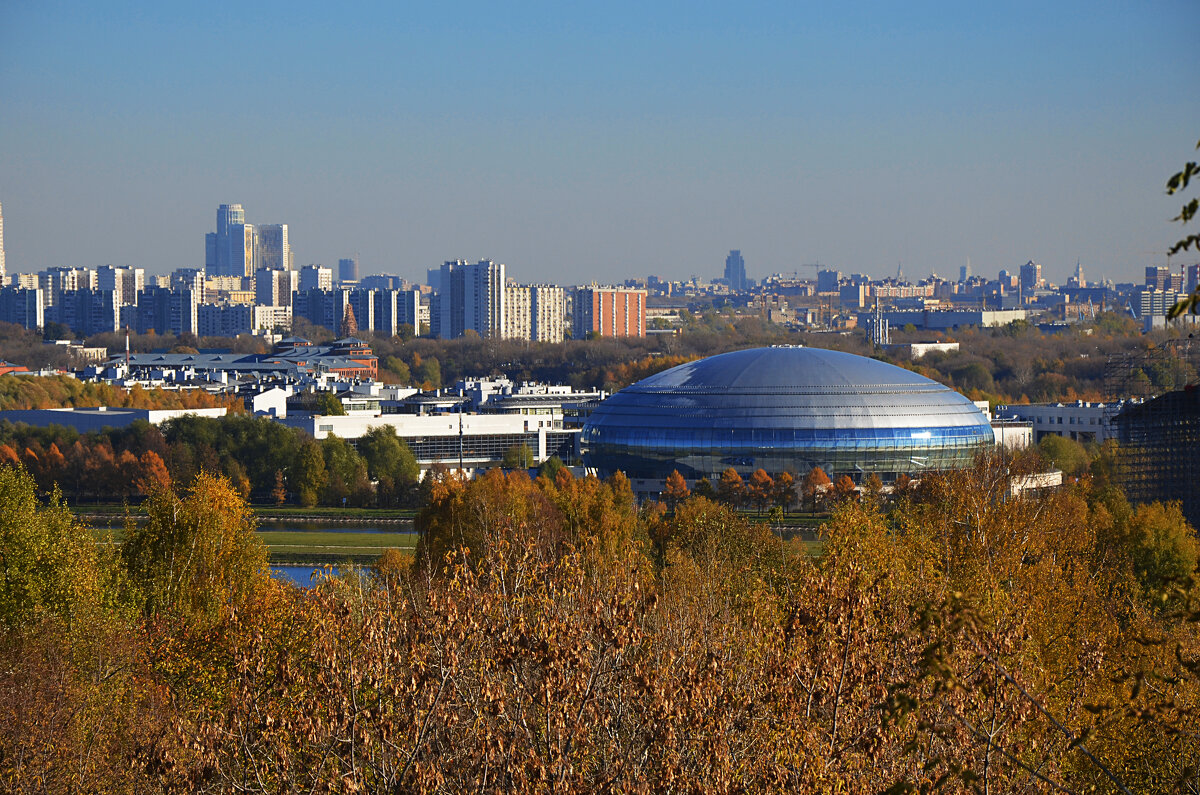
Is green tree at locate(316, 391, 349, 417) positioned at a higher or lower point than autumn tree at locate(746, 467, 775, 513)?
higher

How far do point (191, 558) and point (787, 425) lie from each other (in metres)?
39.0

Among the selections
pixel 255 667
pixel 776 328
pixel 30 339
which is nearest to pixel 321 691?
pixel 255 667

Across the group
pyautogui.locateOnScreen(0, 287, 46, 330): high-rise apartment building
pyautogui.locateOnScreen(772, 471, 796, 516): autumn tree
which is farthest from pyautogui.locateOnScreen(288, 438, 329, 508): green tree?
pyautogui.locateOnScreen(0, 287, 46, 330): high-rise apartment building

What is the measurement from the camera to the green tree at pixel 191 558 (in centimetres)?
2538

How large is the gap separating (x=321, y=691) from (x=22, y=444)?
190ft

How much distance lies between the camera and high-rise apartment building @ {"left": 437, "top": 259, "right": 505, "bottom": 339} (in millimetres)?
174500

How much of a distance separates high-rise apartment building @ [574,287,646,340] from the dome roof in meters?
111

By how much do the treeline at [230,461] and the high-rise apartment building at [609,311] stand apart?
375 ft

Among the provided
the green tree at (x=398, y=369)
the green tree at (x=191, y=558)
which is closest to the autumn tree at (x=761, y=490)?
the green tree at (x=191, y=558)

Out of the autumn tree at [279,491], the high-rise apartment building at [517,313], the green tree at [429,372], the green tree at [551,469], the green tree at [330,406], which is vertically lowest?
the autumn tree at [279,491]

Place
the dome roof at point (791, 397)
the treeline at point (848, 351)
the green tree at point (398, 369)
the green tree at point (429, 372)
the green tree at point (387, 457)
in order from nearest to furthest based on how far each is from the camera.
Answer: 1. the dome roof at point (791, 397)
2. the green tree at point (387, 457)
3. the treeline at point (848, 351)
4. the green tree at point (398, 369)
5. the green tree at point (429, 372)

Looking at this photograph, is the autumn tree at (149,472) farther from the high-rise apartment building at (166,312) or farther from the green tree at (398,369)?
the high-rise apartment building at (166,312)

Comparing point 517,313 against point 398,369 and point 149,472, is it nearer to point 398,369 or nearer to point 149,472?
point 398,369

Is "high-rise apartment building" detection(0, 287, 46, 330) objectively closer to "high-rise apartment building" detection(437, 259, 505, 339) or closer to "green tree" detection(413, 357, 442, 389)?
"high-rise apartment building" detection(437, 259, 505, 339)
